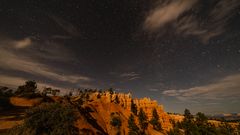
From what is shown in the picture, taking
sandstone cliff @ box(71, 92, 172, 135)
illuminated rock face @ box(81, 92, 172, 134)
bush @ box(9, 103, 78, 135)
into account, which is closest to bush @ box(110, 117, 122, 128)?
sandstone cliff @ box(71, 92, 172, 135)

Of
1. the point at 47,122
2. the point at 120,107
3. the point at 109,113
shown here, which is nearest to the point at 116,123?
the point at 109,113

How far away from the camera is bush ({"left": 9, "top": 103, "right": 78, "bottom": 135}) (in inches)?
885

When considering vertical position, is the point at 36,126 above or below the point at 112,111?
A: above

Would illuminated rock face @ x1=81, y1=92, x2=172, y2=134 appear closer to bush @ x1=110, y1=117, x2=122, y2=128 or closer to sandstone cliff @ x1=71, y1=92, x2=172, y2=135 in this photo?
sandstone cliff @ x1=71, y1=92, x2=172, y2=135

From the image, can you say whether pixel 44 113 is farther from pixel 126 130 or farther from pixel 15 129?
pixel 126 130

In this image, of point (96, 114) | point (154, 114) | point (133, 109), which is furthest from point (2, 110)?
point (154, 114)

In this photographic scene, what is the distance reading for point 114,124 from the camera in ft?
306

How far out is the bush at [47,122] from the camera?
22469mm

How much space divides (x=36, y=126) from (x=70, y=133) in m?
6.00

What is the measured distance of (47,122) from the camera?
23609 millimetres

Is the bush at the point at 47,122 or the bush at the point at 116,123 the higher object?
the bush at the point at 47,122

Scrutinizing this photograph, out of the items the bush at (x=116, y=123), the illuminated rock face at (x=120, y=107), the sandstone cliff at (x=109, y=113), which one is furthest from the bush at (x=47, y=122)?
the illuminated rock face at (x=120, y=107)

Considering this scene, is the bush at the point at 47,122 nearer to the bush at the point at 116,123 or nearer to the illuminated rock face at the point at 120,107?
the bush at the point at 116,123

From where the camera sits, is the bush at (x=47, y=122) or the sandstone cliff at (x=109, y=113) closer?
the bush at (x=47, y=122)
